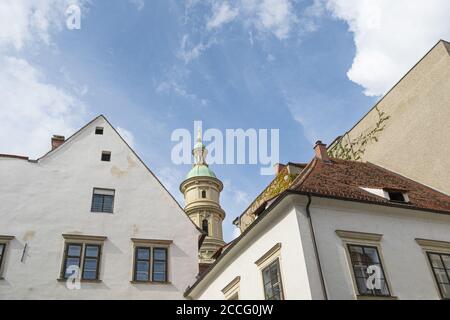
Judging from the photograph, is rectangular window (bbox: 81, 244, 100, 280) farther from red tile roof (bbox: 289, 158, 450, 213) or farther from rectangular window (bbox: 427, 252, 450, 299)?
rectangular window (bbox: 427, 252, 450, 299)

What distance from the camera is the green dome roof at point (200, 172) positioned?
53600mm

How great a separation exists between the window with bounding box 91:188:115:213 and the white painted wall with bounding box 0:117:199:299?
23cm

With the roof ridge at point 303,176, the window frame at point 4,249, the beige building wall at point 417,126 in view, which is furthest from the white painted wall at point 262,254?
the beige building wall at point 417,126

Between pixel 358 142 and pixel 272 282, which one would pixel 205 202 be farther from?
pixel 272 282

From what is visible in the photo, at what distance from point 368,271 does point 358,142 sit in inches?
548

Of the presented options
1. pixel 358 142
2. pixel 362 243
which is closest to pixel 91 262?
pixel 362 243

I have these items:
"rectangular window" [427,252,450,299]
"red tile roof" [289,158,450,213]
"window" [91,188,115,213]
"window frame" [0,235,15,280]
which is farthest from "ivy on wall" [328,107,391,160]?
"window frame" [0,235,15,280]

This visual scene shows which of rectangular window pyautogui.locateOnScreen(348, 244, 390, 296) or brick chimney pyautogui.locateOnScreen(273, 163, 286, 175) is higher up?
brick chimney pyautogui.locateOnScreen(273, 163, 286, 175)

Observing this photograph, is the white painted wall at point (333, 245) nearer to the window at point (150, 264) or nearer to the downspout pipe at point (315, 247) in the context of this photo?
the downspout pipe at point (315, 247)

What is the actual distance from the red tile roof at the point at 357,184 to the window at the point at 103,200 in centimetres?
878

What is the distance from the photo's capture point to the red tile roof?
1536 centimetres

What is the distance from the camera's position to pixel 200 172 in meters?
53.9

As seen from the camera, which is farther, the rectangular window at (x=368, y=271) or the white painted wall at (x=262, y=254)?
the rectangular window at (x=368, y=271)

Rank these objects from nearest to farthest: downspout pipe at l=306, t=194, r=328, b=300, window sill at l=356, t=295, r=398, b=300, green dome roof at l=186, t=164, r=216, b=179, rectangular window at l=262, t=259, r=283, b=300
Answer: downspout pipe at l=306, t=194, r=328, b=300, window sill at l=356, t=295, r=398, b=300, rectangular window at l=262, t=259, r=283, b=300, green dome roof at l=186, t=164, r=216, b=179
